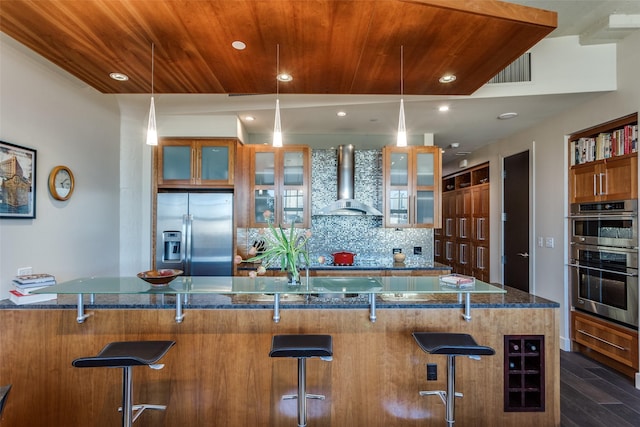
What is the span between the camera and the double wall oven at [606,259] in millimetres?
2977

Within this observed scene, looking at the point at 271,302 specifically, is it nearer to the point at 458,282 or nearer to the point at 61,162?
the point at 458,282

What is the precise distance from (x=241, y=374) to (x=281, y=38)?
2178mm

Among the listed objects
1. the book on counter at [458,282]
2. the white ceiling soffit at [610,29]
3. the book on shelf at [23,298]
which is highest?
the white ceiling soffit at [610,29]

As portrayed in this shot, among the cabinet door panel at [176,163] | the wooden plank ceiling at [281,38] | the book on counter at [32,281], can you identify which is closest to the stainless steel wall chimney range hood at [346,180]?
the wooden plank ceiling at [281,38]

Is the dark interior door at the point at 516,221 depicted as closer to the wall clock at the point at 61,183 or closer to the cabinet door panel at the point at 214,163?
the cabinet door panel at the point at 214,163

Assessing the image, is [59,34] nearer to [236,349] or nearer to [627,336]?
[236,349]

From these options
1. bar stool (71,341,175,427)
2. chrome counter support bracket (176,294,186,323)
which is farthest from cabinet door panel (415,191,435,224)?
bar stool (71,341,175,427)

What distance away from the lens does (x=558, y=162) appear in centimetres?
383

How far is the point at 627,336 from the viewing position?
118 inches

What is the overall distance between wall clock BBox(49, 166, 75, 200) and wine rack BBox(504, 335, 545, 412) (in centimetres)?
→ 361

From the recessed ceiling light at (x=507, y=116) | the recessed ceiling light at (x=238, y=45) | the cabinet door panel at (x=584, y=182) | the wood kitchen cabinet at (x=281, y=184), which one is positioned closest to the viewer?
the recessed ceiling light at (x=238, y=45)

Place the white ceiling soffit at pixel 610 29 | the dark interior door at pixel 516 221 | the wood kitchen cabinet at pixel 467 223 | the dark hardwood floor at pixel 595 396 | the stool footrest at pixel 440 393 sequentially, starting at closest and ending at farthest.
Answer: the stool footrest at pixel 440 393, the dark hardwood floor at pixel 595 396, the white ceiling soffit at pixel 610 29, the dark interior door at pixel 516 221, the wood kitchen cabinet at pixel 467 223

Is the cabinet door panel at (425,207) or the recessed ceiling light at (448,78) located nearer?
the recessed ceiling light at (448,78)

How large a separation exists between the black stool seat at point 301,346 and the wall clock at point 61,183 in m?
2.25
